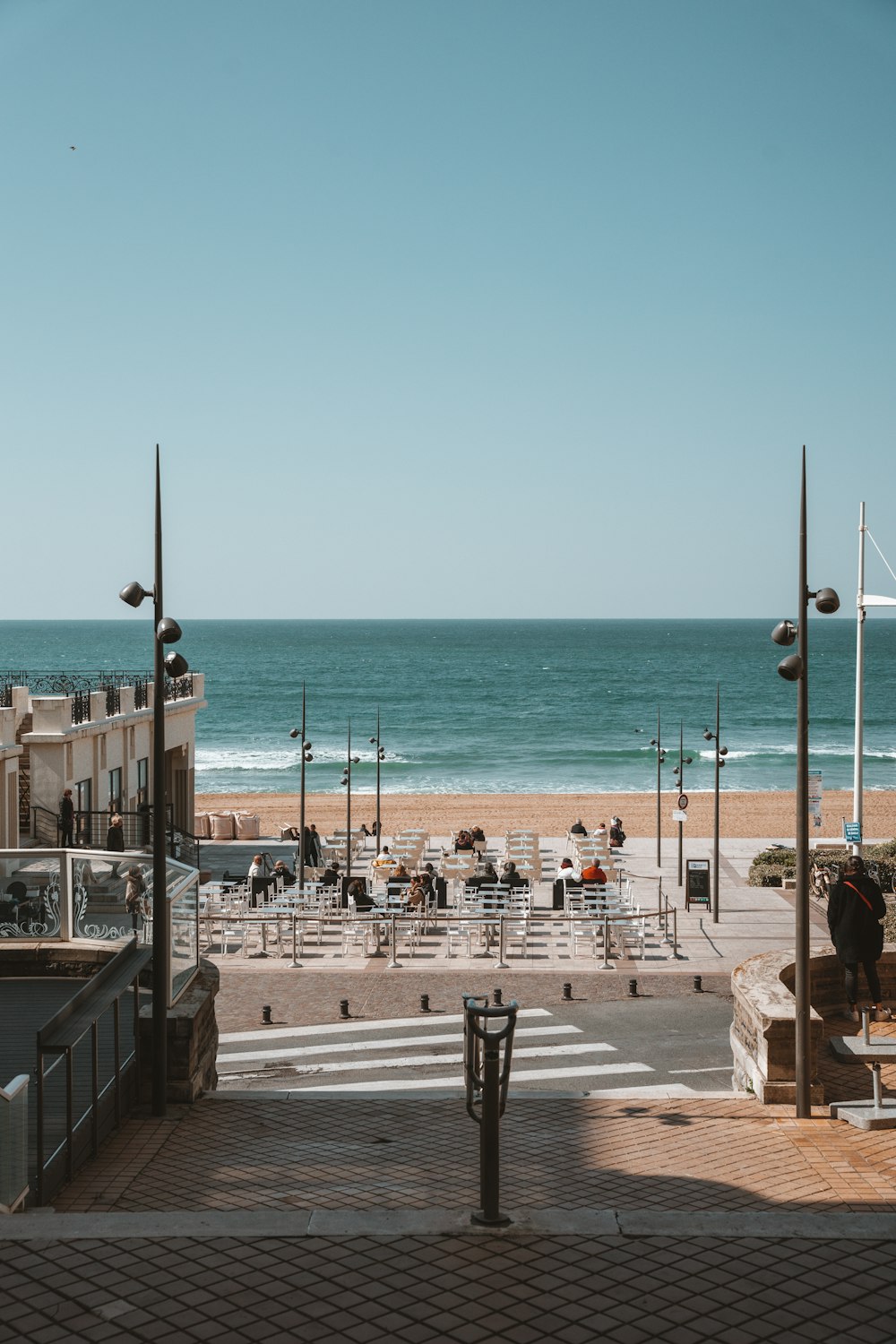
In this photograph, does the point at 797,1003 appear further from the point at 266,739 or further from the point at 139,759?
the point at 266,739

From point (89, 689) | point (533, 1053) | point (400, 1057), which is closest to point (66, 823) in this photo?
point (89, 689)

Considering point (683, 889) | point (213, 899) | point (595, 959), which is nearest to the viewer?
point (595, 959)

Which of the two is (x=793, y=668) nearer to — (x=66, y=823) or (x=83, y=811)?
(x=66, y=823)

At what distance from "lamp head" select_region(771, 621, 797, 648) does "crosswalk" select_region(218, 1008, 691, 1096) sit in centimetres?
518

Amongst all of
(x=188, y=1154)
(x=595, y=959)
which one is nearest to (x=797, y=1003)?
(x=188, y=1154)

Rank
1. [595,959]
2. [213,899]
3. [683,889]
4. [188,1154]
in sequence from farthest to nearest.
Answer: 1. [683,889]
2. [213,899]
3. [595,959]
4. [188,1154]

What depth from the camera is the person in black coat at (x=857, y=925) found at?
11070mm

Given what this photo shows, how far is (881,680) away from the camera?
13500 centimetres

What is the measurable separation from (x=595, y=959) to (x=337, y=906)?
577 centimetres

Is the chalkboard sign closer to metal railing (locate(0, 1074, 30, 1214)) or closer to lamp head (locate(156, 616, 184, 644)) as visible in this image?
lamp head (locate(156, 616, 184, 644))

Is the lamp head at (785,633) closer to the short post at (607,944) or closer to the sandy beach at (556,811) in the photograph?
the short post at (607,944)

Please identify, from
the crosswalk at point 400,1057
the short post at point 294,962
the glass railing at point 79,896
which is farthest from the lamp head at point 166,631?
the short post at point 294,962

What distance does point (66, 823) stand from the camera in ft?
82.3

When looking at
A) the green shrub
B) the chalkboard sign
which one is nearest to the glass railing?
the chalkboard sign
